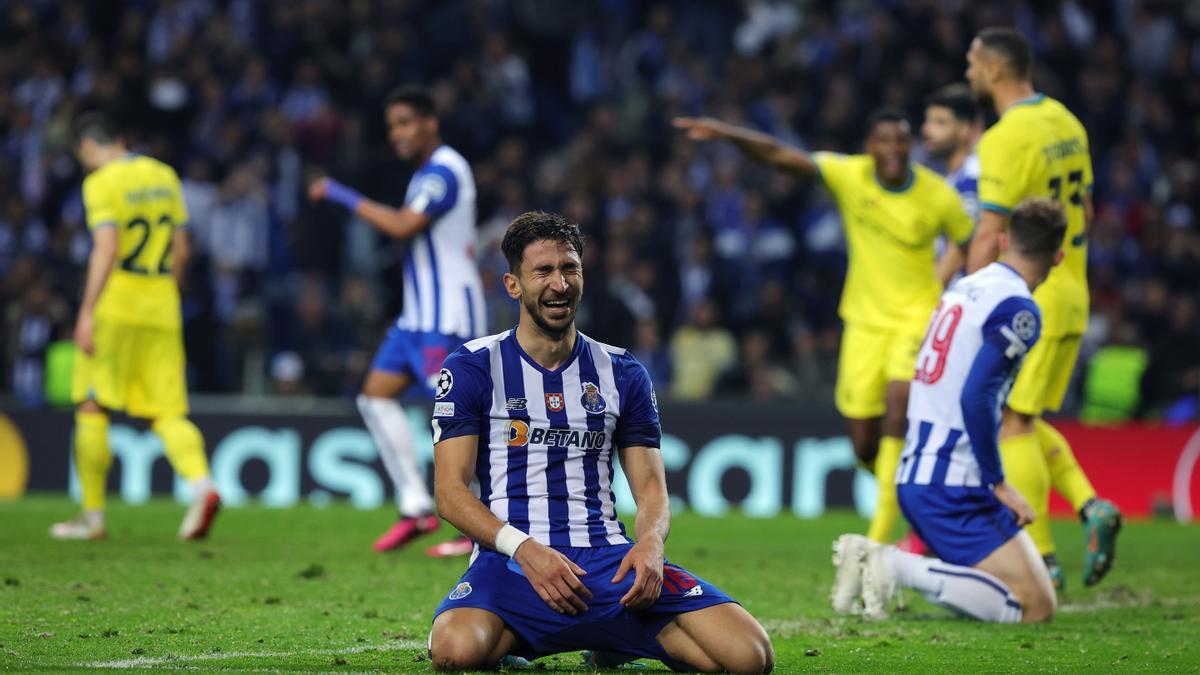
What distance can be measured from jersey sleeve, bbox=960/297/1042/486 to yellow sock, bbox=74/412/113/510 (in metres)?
5.61

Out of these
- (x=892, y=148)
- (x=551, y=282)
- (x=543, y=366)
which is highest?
(x=892, y=148)

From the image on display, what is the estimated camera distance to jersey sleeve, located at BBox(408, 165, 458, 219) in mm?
9797

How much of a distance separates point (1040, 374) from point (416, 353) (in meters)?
3.70

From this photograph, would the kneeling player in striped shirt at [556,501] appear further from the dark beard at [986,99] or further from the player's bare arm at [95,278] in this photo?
the player's bare arm at [95,278]

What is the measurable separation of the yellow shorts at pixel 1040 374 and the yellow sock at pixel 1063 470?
1.08 feet

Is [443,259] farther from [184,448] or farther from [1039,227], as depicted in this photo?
[1039,227]

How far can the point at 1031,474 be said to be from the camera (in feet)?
26.4

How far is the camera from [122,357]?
33.7ft

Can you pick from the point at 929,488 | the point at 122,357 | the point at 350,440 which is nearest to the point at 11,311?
the point at 350,440

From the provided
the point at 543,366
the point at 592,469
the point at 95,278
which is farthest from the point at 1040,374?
the point at 95,278

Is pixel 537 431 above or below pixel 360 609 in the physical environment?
above

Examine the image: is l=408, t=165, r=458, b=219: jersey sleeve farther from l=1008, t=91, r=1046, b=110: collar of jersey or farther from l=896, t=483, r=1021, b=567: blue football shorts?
l=896, t=483, r=1021, b=567: blue football shorts

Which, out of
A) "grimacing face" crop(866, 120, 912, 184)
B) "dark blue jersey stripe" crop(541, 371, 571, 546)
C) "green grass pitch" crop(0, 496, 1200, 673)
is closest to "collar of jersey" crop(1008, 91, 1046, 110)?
"grimacing face" crop(866, 120, 912, 184)

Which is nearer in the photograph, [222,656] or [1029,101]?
[222,656]
